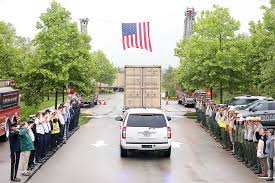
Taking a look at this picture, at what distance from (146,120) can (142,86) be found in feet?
40.7

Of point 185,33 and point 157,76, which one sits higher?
point 185,33

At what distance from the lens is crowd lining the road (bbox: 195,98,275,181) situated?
1586 cm

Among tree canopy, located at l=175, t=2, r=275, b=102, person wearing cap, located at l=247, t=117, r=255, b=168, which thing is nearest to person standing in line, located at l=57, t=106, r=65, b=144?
person wearing cap, located at l=247, t=117, r=255, b=168

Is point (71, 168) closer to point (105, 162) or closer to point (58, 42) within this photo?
point (105, 162)

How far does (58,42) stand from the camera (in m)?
36.7

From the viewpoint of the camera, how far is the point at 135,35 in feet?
138

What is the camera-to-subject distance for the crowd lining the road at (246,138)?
15.9m

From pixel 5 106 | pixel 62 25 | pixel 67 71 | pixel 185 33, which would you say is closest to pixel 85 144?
pixel 5 106

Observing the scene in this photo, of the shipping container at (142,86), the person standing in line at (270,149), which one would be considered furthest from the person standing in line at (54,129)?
the shipping container at (142,86)

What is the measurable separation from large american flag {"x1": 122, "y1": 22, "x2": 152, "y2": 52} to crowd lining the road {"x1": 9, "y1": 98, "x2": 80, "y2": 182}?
16.6m

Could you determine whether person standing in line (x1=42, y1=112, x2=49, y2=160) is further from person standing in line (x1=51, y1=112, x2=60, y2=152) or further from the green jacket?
the green jacket

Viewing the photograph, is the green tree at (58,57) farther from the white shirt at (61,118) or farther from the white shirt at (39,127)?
the white shirt at (39,127)

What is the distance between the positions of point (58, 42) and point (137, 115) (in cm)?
1805

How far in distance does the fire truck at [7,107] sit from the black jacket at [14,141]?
8367 millimetres
